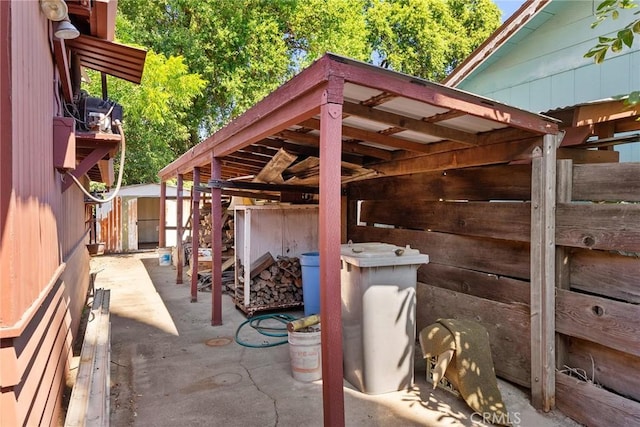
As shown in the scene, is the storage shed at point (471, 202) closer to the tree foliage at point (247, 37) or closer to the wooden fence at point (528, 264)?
the wooden fence at point (528, 264)

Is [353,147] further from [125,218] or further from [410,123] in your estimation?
[125,218]

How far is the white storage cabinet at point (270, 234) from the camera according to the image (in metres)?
5.95

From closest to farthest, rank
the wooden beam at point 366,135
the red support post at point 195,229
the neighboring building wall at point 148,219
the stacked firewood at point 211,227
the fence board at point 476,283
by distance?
the fence board at point 476,283 → the wooden beam at point 366,135 → the red support post at point 195,229 → the stacked firewood at point 211,227 → the neighboring building wall at point 148,219

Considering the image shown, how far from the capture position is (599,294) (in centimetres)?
294

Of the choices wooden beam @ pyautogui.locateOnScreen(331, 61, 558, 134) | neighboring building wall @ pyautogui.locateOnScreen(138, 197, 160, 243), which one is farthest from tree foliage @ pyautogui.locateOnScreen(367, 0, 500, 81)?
wooden beam @ pyautogui.locateOnScreen(331, 61, 558, 134)

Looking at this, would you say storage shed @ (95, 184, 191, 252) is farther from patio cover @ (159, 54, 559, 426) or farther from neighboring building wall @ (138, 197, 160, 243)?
patio cover @ (159, 54, 559, 426)

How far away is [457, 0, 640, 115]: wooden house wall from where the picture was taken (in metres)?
Answer: 4.57

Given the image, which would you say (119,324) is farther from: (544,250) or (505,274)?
(544,250)

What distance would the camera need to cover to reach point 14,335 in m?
1.60

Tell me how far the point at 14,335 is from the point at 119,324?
14.7 feet

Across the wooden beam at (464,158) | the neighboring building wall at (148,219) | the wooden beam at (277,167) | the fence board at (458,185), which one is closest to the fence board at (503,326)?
the fence board at (458,185)

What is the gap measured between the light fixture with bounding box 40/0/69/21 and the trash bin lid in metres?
2.77

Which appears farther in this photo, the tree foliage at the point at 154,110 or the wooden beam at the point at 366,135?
the tree foliage at the point at 154,110

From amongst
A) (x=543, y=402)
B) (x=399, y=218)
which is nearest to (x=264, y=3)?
(x=399, y=218)
